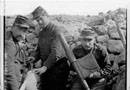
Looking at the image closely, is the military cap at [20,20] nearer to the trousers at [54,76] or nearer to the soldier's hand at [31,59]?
the soldier's hand at [31,59]

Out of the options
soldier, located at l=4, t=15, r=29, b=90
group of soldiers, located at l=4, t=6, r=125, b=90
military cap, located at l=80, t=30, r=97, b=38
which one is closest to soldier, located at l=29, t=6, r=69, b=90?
group of soldiers, located at l=4, t=6, r=125, b=90

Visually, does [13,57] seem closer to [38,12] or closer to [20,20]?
[20,20]

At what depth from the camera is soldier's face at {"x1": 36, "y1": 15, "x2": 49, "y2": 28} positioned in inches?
149

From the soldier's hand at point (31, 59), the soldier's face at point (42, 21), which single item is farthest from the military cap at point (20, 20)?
the soldier's hand at point (31, 59)

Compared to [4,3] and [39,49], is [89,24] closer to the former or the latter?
[39,49]

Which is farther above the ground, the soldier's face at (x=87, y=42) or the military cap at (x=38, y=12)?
the military cap at (x=38, y=12)

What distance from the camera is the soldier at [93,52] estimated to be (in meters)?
3.78

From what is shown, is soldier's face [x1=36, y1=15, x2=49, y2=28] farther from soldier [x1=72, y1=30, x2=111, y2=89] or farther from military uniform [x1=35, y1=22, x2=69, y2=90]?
soldier [x1=72, y1=30, x2=111, y2=89]

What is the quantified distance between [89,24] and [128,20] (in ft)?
1.27

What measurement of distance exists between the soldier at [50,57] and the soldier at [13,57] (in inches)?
5.8

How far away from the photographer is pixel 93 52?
3.79 meters

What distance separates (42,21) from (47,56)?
340 millimetres

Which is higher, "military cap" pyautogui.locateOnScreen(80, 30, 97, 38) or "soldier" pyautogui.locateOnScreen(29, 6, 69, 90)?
"military cap" pyautogui.locateOnScreen(80, 30, 97, 38)

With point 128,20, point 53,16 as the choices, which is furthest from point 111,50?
point 53,16
